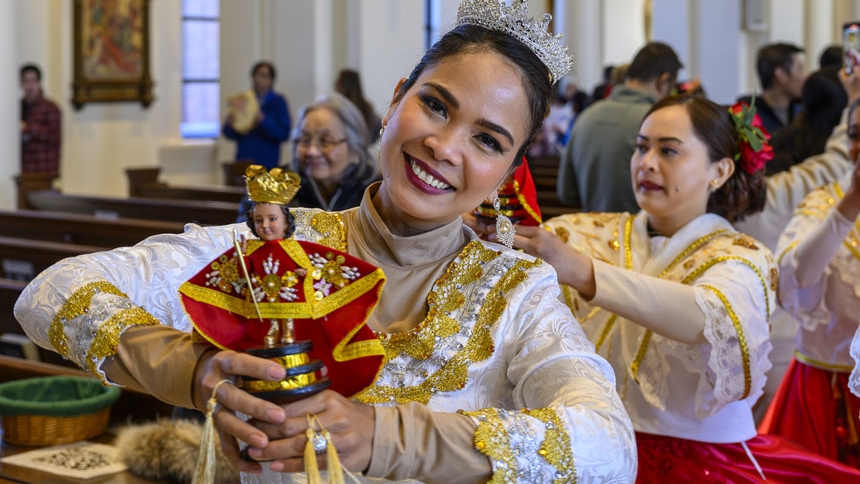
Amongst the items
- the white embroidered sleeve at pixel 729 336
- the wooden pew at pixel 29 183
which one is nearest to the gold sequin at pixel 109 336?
the white embroidered sleeve at pixel 729 336

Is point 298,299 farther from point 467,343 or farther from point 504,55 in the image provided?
point 504,55

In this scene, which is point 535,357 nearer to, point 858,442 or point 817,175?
point 858,442

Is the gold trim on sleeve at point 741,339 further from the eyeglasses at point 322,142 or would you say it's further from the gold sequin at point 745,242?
the eyeglasses at point 322,142

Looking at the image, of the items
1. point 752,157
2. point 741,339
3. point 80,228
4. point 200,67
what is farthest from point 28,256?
point 200,67

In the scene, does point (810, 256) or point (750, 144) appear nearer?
point (750, 144)

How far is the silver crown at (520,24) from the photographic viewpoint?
6.56 ft

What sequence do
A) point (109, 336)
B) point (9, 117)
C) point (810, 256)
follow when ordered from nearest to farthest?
point (109, 336) → point (810, 256) → point (9, 117)

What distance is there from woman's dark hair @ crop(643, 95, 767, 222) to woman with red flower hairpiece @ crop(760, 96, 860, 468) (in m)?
0.25

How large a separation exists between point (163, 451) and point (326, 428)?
4.77 feet

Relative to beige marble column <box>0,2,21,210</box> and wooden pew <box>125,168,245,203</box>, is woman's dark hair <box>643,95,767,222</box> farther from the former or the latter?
beige marble column <box>0,2,21,210</box>

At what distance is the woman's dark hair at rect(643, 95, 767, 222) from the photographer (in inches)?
119

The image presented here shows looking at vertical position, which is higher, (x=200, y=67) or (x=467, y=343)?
(x=200, y=67)

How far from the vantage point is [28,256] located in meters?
5.09

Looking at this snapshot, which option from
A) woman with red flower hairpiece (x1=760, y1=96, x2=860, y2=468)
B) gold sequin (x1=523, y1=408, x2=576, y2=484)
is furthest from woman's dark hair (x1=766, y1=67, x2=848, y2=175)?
gold sequin (x1=523, y1=408, x2=576, y2=484)
